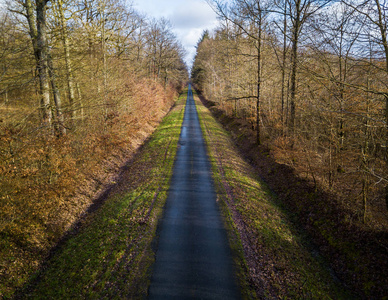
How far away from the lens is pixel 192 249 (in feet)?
25.5

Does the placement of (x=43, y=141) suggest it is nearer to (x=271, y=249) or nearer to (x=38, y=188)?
(x=38, y=188)

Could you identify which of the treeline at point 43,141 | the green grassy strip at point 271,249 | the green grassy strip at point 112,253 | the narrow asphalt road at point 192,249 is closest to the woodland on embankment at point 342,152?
the green grassy strip at point 271,249

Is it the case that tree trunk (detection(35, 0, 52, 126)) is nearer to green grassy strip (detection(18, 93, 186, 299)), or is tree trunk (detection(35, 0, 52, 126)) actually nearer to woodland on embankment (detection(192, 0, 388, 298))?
green grassy strip (detection(18, 93, 186, 299))

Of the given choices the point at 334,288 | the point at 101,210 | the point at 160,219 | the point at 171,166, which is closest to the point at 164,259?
the point at 160,219

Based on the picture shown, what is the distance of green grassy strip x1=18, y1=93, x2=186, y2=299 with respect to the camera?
631cm

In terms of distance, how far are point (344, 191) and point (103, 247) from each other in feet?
35.2

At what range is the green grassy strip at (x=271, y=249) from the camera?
6.48 meters

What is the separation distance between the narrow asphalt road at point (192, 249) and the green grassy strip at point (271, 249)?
461mm

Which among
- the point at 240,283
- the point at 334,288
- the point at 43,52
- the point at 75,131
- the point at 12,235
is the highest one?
the point at 43,52

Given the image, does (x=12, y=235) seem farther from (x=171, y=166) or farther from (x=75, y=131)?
(x=171, y=166)

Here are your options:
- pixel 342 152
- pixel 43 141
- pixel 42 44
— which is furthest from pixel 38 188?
pixel 342 152

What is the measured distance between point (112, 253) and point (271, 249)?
563 cm

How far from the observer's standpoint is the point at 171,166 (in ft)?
49.5

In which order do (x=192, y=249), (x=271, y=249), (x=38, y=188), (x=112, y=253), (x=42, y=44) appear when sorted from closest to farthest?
(x=112, y=253) < (x=192, y=249) < (x=271, y=249) < (x=38, y=188) < (x=42, y=44)
